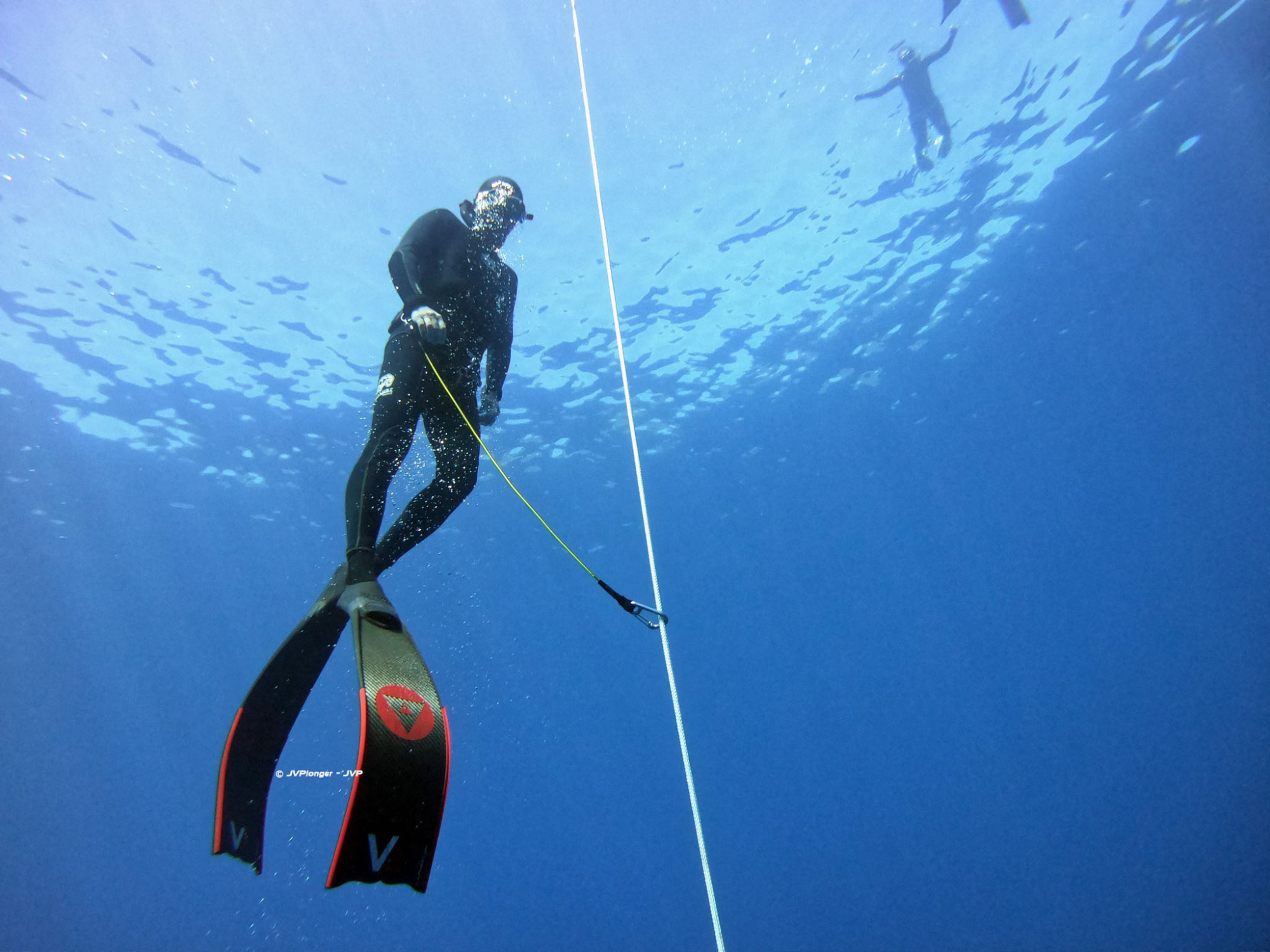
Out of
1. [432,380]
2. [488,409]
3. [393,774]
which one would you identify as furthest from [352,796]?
[488,409]

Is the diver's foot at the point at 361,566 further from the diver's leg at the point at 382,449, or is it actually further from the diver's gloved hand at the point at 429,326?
the diver's gloved hand at the point at 429,326

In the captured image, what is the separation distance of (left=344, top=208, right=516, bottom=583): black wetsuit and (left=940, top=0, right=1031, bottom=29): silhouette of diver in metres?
10.3

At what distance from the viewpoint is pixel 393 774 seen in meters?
1.88

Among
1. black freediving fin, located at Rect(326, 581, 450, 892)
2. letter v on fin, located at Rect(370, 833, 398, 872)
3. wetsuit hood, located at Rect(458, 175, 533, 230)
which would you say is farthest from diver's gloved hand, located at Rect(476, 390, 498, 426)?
letter v on fin, located at Rect(370, 833, 398, 872)

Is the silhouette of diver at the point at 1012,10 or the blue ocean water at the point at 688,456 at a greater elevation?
the silhouette of diver at the point at 1012,10

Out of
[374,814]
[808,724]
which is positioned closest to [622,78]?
[374,814]

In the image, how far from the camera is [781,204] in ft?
40.5

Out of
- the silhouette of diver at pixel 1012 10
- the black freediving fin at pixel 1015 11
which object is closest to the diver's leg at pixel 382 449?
the silhouette of diver at pixel 1012 10

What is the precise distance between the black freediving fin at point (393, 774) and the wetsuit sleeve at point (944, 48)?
1331 centimetres

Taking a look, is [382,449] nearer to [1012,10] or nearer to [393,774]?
[393,774]

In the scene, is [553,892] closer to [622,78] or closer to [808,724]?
[808,724]

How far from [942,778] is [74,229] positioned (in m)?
59.6

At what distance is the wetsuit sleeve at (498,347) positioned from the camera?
418 cm

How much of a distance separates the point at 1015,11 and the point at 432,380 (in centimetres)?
1202
